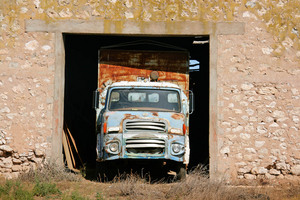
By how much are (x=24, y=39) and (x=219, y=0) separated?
185 inches

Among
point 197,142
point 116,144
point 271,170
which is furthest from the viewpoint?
point 197,142

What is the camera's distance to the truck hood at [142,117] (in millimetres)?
9805

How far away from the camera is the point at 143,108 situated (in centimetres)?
1026

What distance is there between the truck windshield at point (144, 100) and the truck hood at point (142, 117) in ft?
0.98

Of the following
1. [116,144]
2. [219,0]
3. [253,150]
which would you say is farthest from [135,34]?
[253,150]

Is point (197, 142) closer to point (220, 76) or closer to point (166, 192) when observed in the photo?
point (220, 76)

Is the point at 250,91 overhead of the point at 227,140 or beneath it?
overhead

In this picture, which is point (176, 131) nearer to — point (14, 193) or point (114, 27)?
point (114, 27)

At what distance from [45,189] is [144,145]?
2.10 metres

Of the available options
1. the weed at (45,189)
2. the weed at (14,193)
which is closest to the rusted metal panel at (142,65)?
the weed at (45,189)

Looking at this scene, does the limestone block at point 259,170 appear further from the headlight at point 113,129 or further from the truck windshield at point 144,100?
the headlight at point 113,129

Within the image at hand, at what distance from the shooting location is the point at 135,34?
11383 millimetres

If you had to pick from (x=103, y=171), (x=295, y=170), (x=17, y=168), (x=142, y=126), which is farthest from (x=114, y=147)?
(x=295, y=170)

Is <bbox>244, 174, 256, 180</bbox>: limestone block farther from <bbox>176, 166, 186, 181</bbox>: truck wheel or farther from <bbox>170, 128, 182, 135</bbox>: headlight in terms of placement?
<bbox>170, 128, 182, 135</bbox>: headlight
